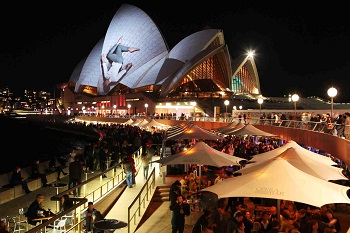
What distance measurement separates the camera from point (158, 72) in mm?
64500

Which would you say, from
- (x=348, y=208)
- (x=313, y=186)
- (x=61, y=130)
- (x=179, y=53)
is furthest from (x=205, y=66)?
(x=313, y=186)

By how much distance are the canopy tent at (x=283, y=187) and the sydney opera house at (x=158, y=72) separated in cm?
4253

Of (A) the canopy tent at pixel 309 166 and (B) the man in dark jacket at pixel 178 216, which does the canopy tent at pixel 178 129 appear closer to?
(A) the canopy tent at pixel 309 166

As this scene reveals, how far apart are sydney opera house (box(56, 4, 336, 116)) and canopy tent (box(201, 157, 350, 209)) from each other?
42.5 meters

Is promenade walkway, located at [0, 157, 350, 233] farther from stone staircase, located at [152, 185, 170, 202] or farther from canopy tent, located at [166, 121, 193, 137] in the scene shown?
canopy tent, located at [166, 121, 193, 137]

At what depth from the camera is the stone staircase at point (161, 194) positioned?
1197cm

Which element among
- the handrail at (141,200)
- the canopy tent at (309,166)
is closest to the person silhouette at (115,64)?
the handrail at (141,200)

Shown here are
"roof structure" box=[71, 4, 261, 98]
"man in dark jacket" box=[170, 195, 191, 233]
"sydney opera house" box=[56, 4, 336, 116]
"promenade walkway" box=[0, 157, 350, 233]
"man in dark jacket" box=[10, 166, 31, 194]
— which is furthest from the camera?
"roof structure" box=[71, 4, 261, 98]

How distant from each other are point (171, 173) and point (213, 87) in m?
50.1

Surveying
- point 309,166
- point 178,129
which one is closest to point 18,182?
point 309,166

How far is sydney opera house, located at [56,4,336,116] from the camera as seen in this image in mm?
57312

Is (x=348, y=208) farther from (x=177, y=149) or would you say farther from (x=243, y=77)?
(x=243, y=77)

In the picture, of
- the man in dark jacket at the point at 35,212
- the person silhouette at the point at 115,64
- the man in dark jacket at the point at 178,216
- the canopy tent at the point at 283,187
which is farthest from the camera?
the person silhouette at the point at 115,64

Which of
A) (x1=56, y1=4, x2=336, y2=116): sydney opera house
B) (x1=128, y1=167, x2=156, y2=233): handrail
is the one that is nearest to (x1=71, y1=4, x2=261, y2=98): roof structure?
(x1=56, y1=4, x2=336, y2=116): sydney opera house
